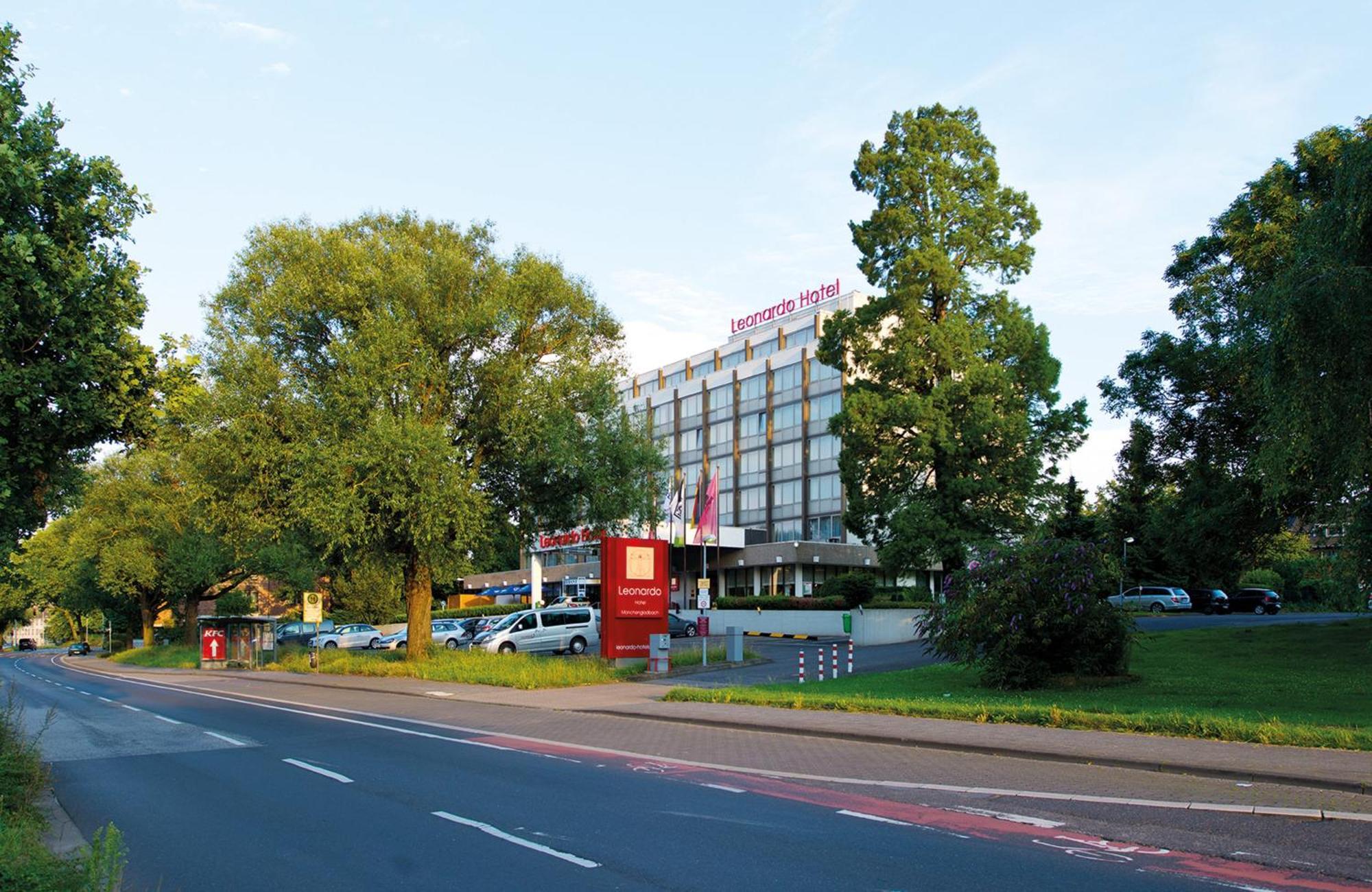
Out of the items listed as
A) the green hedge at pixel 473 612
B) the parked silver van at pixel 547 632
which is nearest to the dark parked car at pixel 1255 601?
the parked silver van at pixel 547 632

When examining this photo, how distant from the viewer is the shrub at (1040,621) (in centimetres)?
2036

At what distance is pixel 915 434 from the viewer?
121ft

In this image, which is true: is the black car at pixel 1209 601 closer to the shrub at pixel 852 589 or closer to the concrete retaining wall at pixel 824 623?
the shrub at pixel 852 589

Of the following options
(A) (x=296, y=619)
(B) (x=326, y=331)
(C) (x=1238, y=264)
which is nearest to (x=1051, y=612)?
(C) (x=1238, y=264)

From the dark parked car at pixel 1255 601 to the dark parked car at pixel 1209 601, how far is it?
40 centimetres

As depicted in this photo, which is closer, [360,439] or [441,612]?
[360,439]

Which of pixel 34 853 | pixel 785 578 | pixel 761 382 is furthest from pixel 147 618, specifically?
pixel 34 853

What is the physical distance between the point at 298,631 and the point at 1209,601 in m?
53.8

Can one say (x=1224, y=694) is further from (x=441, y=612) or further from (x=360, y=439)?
(x=441, y=612)

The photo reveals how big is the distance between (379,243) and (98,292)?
2280cm

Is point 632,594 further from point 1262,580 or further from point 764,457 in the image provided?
point 1262,580

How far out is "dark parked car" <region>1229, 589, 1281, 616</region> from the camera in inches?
2116

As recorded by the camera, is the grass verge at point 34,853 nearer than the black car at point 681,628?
Yes

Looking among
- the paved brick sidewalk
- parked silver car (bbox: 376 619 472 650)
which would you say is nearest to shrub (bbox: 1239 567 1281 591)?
parked silver car (bbox: 376 619 472 650)
